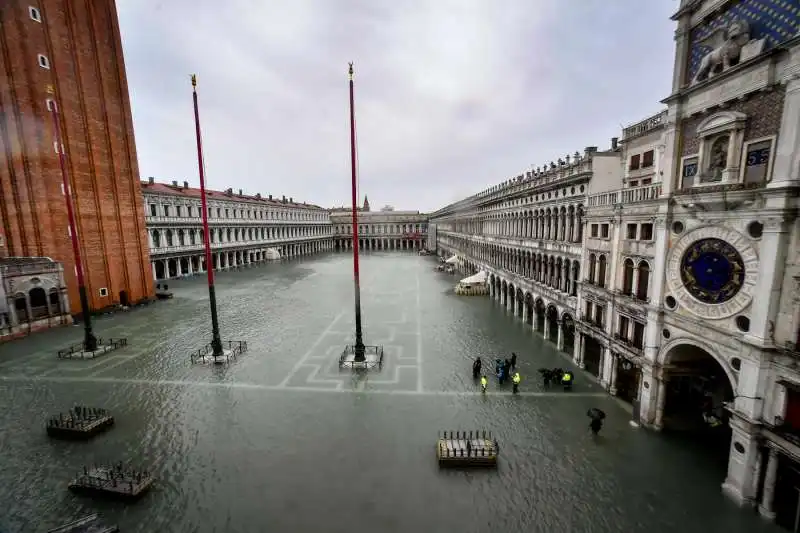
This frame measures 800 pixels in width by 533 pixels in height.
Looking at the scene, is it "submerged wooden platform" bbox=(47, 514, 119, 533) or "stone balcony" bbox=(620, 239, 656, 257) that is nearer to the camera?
"submerged wooden platform" bbox=(47, 514, 119, 533)

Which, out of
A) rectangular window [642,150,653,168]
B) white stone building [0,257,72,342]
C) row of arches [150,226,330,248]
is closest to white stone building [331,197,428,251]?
row of arches [150,226,330,248]

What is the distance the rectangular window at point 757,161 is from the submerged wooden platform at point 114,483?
2387 centimetres

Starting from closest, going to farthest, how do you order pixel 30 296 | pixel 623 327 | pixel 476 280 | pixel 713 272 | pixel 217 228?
pixel 713 272, pixel 623 327, pixel 30 296, pixel 476 280, pixel 217 228

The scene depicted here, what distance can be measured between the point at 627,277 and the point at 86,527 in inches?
954

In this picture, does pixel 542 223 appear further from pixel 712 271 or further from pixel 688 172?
pixel 712 271

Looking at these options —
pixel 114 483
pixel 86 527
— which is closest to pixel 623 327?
pixel 114 483

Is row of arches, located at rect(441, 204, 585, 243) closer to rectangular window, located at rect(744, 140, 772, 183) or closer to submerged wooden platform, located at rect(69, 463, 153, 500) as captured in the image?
rectangular window, located at rect(744, 140, 772, 183)

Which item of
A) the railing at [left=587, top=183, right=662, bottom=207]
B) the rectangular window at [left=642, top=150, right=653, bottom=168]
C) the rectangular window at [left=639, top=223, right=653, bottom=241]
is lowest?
the rectangular window at [left=639, top=223, right=653, bottom=241]

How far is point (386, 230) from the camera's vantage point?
133 meters

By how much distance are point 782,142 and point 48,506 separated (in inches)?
1056

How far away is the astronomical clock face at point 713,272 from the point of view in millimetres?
12164

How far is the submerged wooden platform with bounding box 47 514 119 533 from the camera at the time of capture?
10.3m

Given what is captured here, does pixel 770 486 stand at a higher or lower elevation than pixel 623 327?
lower

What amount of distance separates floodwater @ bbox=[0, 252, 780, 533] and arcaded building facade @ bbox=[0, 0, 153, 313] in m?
11.6
